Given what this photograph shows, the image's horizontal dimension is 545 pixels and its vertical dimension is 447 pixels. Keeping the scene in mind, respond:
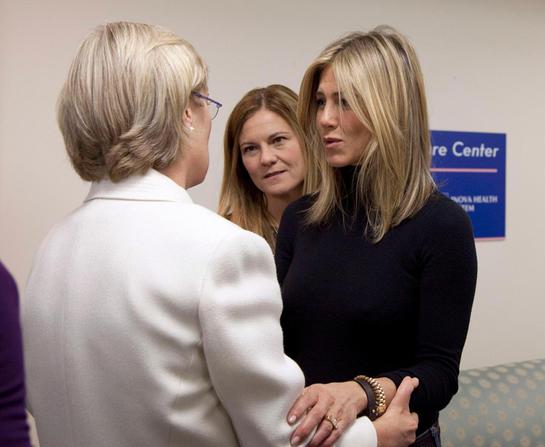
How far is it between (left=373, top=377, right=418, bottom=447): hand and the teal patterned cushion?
1.43m

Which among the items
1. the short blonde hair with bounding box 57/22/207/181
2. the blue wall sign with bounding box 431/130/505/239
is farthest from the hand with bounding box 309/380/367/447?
the blue wall sign with bounding box 431/130/505/239

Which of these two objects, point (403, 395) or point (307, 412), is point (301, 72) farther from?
point (307, 412)

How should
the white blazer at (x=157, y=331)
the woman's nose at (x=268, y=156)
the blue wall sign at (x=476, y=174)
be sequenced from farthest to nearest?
the blue wall sign at (x=476, y=174), the woman's nose at (x=268, y=156), the white blazer at (x=157, y=331)

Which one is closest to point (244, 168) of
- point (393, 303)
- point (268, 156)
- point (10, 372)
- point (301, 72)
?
point (268, 156)

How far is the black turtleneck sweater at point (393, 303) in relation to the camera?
4.87ft

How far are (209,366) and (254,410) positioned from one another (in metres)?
0.11

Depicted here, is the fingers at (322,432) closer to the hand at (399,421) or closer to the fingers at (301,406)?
the fingers at (301,406)

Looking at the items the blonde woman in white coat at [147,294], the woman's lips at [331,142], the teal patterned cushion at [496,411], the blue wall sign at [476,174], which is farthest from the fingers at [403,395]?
the blue wall sign at [476,174]

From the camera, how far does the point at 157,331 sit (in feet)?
3.26

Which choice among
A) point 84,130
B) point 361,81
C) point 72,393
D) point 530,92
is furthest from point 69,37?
point 530,92

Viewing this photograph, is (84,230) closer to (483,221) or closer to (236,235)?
(236,235)

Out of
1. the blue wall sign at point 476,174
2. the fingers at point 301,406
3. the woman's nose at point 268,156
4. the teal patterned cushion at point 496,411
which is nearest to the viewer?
the fingers at point 301,406

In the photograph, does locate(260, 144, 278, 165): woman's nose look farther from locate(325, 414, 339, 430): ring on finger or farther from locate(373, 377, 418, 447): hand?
locate(325, 414, 339, 430): ring on finger

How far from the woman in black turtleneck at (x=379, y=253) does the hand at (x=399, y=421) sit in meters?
0.03
